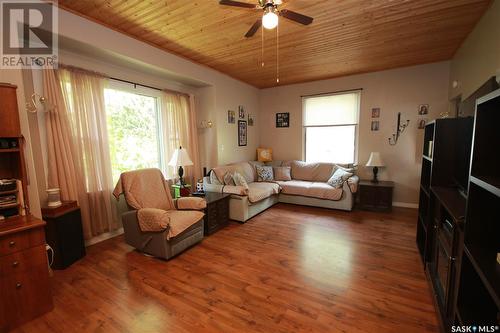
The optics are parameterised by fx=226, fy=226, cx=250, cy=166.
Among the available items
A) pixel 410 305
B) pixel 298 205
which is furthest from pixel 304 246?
pixel 298 205

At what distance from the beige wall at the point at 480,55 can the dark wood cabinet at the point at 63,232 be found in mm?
4478

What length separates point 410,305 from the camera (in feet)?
5.97

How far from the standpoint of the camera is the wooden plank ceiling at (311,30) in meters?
2.26

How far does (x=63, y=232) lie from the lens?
2.41 meters

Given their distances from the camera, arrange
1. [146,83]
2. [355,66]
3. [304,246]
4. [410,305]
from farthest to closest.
Result: 1. [355,66]
2. [146,83]
3. [304,246]
4. [410,305]

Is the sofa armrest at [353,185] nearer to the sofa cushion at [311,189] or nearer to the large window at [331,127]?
the sofa cushion at [311,189]

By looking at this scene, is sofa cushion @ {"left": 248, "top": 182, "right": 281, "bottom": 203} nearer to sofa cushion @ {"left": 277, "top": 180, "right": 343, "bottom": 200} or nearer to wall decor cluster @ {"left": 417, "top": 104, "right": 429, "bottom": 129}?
sofa cushion @ {"left": 277, "top": 180, "right": 343, "bottom": 200}

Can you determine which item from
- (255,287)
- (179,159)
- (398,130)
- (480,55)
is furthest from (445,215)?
(179,159)

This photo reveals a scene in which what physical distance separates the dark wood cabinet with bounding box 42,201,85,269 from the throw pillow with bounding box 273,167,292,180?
3.60 meters

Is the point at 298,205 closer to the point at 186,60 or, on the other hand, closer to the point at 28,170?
the point at 186,60

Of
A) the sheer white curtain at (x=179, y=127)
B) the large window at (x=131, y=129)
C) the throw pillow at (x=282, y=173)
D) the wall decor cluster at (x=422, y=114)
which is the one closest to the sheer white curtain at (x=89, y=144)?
the large window at (x=131, y=129)

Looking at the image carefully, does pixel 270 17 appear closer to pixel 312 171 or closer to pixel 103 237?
pixel 103 237

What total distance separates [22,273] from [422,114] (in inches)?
227

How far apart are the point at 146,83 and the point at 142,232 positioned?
7.69 ft
